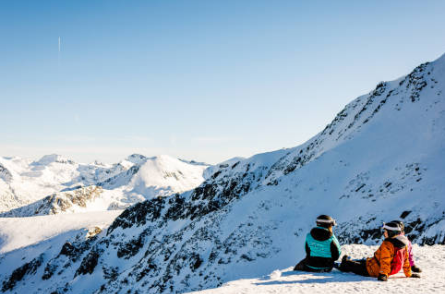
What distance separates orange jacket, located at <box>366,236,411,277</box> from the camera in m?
7.06

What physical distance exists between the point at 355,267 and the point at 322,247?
114 cm

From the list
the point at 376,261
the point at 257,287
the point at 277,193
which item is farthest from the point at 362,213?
the point at 257,287

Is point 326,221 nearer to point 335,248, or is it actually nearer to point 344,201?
point 335,248

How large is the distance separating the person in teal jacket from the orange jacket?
1007 mm

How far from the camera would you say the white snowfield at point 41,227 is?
80938 mm

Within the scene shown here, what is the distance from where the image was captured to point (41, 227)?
288ft

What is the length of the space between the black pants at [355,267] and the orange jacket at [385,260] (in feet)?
0.72

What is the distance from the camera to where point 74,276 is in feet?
180

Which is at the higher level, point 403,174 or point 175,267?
point 403,174

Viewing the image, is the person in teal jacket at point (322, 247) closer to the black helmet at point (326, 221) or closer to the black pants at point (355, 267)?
the black helmet at point (326, 221)

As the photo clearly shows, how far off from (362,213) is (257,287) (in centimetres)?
1462

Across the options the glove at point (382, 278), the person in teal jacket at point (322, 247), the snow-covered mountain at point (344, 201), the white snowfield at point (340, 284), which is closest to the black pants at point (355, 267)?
the white snowfield at point (340, 284)

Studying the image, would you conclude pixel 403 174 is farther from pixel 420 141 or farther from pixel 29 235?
pixel 29 235

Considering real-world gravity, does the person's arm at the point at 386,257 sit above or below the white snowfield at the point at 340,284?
above
